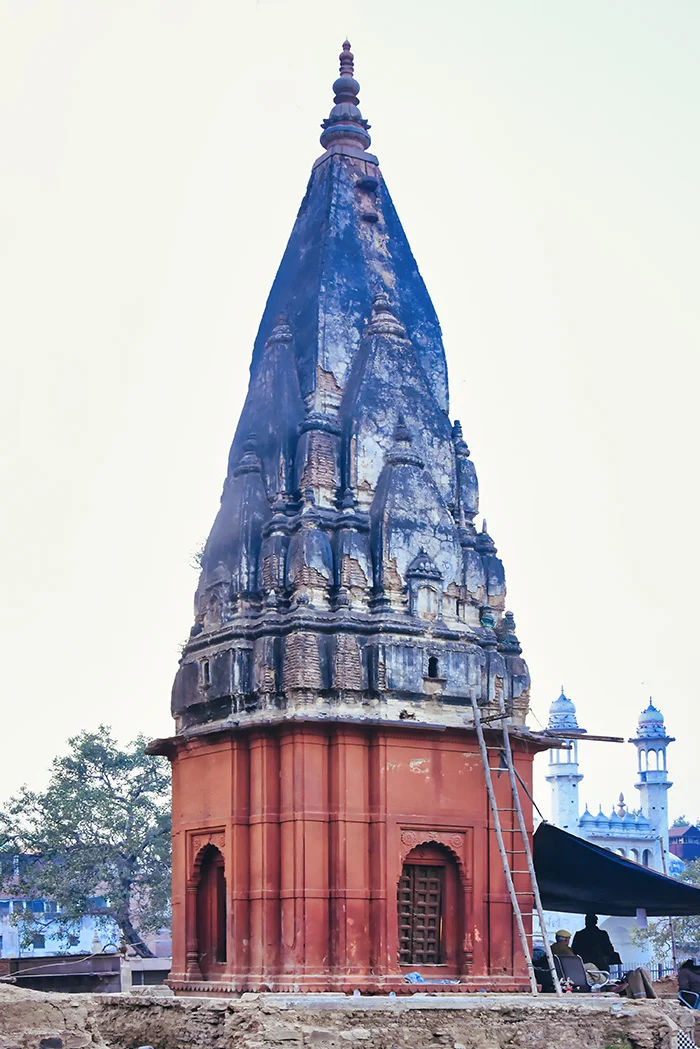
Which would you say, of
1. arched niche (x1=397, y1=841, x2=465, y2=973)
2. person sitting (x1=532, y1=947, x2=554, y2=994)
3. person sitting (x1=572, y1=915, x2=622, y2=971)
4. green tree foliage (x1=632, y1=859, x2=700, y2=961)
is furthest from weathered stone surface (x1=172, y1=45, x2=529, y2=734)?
green tree foliage (x1=632, y1=859, x2=700, y2=961)

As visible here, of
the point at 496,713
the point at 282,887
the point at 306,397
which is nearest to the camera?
the point at 282,887

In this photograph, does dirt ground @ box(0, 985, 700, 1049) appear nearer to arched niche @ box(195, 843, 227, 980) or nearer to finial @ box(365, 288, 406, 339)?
arched niche @ box(195, 843, 227, 980)

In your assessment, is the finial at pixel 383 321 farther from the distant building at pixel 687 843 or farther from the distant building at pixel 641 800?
the distant building at pixel 687 843

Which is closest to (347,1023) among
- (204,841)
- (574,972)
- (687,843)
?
(204,841)

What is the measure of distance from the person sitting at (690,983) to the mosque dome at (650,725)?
35993 mm

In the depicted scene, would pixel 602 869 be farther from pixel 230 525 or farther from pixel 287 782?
pixel 230 525

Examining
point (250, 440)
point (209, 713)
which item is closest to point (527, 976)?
point (209, 713)

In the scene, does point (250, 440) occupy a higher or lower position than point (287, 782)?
higher

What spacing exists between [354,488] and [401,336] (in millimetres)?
2014

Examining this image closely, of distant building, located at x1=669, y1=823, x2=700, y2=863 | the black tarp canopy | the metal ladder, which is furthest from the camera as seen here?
distant building, located at x1=669, y1=823, x2=700, y2=863

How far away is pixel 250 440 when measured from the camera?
1623 cm

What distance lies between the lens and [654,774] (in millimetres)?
50500

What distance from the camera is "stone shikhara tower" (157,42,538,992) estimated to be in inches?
556

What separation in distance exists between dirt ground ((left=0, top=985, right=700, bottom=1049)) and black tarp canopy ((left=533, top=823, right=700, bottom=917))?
6.59 ft
